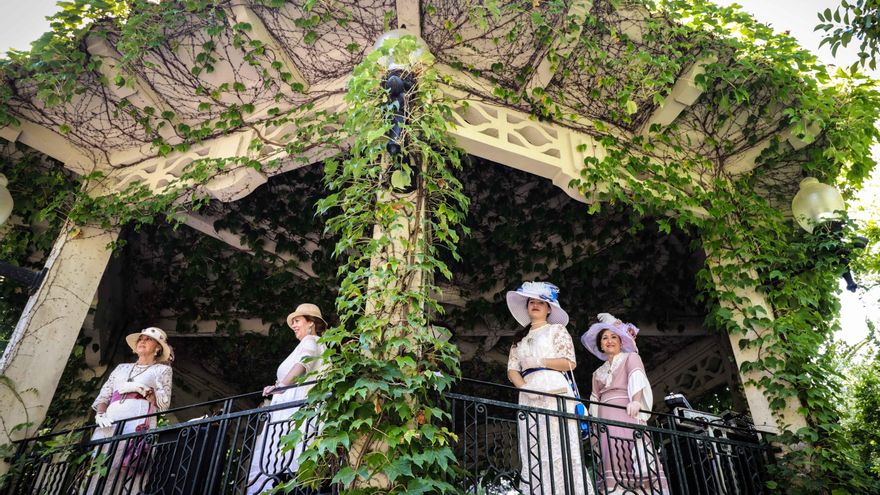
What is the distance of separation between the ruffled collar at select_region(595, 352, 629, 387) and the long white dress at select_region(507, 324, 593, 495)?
1.30 feet

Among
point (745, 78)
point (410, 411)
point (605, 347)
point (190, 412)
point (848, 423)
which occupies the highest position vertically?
point (745, 78)

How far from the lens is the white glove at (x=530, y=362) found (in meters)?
4.67

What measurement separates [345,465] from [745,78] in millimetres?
4524

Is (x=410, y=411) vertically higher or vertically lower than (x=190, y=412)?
lower

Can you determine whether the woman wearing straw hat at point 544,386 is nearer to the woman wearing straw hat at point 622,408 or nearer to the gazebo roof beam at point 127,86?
the woman wearing straw hat at point 622,408

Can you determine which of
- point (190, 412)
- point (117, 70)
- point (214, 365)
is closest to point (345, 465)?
point (117, 70)

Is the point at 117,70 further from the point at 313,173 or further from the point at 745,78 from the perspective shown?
the point at 745,78

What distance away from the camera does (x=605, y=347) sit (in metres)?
5.22

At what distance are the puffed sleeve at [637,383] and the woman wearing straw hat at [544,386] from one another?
1.49ft

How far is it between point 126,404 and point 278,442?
171cm

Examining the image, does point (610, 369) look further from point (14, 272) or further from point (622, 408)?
point (14, 272)

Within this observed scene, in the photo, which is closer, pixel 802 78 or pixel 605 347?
pixel 605 347

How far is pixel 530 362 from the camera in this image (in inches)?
186

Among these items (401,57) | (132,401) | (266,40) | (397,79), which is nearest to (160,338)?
(132,401)
